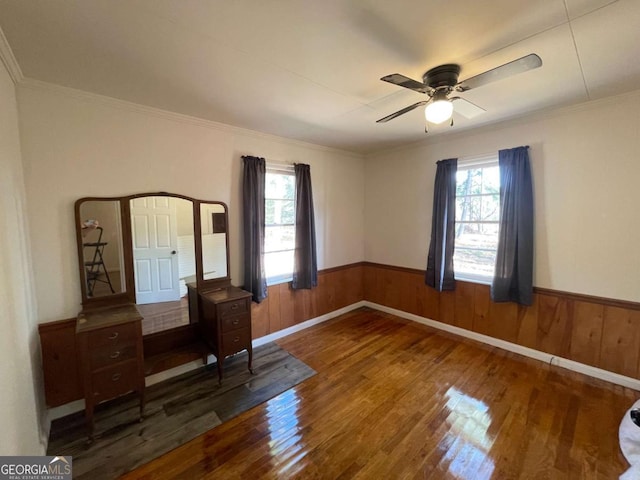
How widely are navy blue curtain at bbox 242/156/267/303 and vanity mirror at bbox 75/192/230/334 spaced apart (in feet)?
0.76

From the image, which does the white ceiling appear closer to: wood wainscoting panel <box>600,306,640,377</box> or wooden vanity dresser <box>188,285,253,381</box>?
wooden vanity dresser <box>188,285,253,381</box>

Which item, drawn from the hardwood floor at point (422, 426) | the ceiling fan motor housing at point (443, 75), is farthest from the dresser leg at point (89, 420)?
the ceiling fan motor housing at point (443, 75)

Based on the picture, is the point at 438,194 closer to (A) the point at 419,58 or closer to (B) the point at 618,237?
(B) the point at 618,237

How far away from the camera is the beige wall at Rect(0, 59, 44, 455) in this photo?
48.9 inches

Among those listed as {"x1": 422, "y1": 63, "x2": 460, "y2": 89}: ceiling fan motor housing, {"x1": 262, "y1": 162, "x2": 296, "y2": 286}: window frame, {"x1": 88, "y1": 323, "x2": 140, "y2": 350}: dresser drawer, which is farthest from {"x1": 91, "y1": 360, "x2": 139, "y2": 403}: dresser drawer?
{"x1": 422, "y1": 63, "x2": 460, "y2": 89}: ceiling fan motor housing

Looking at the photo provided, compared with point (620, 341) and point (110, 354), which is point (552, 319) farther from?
point (110, 354)

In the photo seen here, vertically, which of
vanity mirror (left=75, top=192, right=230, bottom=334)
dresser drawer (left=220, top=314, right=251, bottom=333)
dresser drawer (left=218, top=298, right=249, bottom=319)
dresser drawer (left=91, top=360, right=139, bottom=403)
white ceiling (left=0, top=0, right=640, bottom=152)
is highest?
white ceiling (left=0, top=0, right=640, bottom=152)

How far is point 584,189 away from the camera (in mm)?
2537

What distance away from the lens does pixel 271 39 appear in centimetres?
150

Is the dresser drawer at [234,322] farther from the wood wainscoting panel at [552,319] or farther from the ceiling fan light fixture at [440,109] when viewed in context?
the wood wainscoting panel at [552,319]

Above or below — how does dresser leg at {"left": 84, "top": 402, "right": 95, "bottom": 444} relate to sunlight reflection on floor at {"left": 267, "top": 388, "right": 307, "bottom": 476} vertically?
above

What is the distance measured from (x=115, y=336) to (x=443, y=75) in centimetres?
296

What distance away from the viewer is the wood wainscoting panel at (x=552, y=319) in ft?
7.91

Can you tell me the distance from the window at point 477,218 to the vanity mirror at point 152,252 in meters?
2.88
